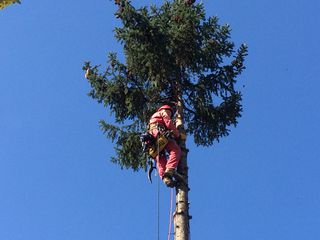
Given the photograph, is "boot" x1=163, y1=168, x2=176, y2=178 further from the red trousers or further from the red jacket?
the red jacket

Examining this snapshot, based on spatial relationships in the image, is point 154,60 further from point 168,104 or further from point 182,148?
point 182,148

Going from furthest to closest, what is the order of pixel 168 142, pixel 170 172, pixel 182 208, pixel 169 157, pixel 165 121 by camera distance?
pixel 165 121, pixel 168 142, pixel 169 157, pixel 170 172, pixel 182 208

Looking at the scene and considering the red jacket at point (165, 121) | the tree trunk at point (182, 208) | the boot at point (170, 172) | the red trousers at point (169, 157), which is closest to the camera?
the tree trunk at point (182, 208)

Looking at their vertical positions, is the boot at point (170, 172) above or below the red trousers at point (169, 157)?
below

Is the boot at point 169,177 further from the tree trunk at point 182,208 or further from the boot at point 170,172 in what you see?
the tree trunk at point 182,208

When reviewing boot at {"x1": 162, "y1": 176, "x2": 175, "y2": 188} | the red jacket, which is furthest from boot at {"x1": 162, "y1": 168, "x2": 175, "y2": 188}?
the red jacket

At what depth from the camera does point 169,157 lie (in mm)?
8586

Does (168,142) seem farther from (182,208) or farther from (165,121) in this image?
(182,208)

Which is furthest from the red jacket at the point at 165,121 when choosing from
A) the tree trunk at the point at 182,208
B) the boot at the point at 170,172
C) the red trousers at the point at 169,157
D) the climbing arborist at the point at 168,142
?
the boot at the point at 170,172

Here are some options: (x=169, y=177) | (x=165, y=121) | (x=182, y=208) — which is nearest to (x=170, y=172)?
(x=169, y=177)

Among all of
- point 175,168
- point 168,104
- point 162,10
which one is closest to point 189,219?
point 175,168

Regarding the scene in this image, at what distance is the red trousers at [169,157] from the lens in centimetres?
843

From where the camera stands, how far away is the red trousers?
27.7 ft

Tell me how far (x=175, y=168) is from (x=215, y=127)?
2.86m
